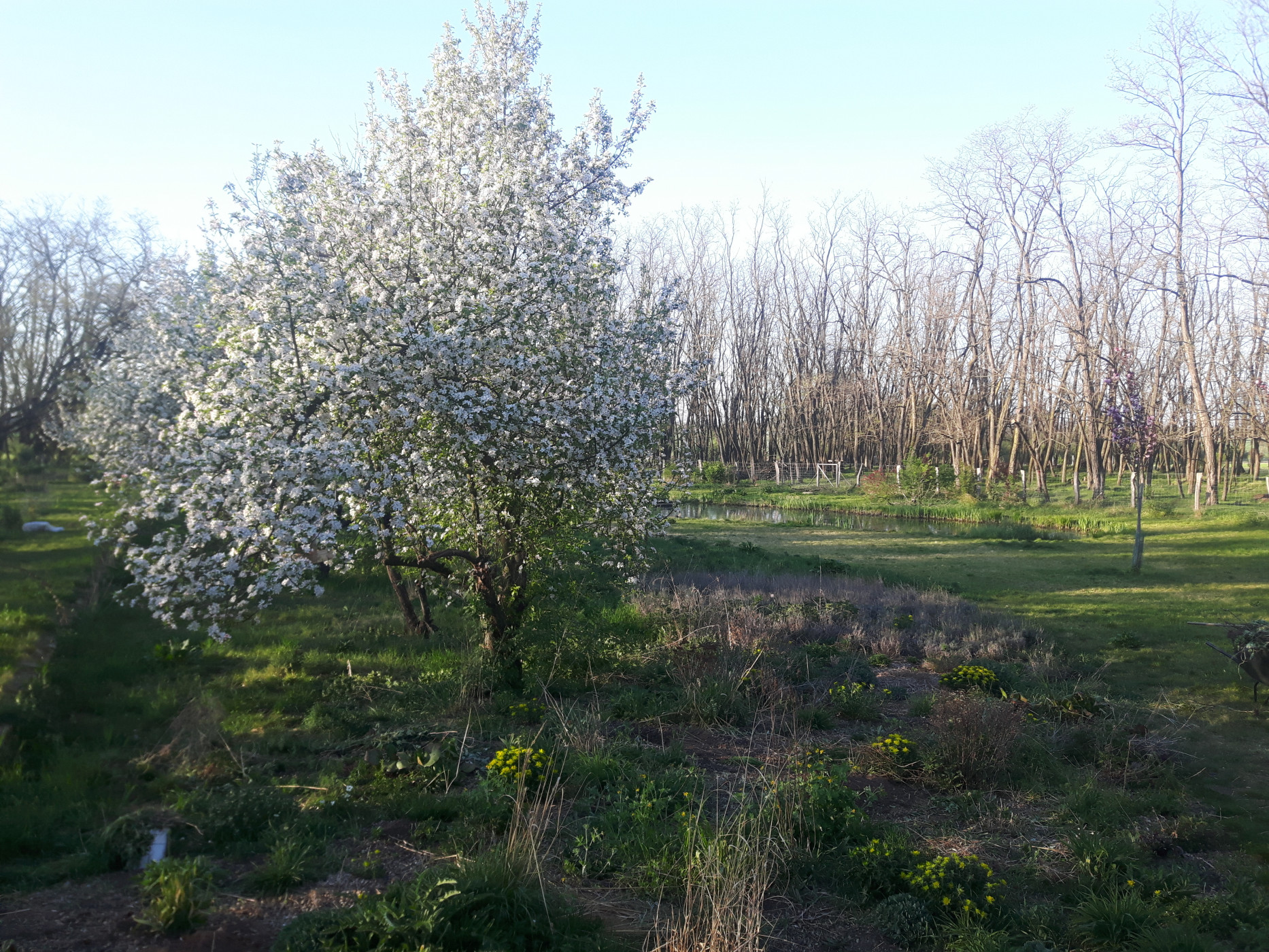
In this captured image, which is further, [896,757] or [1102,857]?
[896,757]

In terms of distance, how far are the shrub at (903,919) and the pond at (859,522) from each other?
13.9 meters

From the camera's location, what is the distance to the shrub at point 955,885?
13.6 feet

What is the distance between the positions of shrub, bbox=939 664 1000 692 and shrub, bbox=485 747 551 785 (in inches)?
183

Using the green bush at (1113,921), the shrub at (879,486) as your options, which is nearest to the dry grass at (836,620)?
the green bush at (1113,921)

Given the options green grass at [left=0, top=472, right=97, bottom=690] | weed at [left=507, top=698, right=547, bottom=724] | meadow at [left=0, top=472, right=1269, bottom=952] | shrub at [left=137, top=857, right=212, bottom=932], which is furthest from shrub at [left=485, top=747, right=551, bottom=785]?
green grass at [left=0, top=472, right=97, bottom=690]

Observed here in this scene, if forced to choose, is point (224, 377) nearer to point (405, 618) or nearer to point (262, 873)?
point (262, 873)

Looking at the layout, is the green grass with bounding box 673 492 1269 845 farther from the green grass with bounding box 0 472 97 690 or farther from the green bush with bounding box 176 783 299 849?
the green grass with bounding box 0 472 97 690

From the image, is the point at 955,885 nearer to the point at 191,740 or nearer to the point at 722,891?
the point at 722,891

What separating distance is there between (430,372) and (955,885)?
4.71 metres

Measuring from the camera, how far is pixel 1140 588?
13617mm

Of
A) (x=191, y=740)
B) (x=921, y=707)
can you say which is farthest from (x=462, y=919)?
(x=921, y=707)

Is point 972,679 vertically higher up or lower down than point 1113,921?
higher up

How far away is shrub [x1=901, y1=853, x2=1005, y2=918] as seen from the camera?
414 cm

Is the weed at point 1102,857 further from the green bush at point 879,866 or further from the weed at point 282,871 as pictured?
the weed at point 282,871
